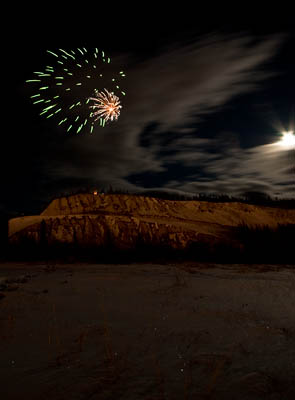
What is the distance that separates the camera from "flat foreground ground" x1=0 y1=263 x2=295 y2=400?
6.53 feet

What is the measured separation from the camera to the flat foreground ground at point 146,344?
78.3 inches

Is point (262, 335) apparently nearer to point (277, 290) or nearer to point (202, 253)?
point (277, 290)

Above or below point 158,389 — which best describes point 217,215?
above

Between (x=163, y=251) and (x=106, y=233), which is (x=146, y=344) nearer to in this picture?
(x=163, y=251)

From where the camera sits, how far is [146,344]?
272cm

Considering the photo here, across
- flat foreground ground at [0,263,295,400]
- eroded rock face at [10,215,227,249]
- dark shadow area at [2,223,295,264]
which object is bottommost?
flat foreground ground at [0,263,295,400]

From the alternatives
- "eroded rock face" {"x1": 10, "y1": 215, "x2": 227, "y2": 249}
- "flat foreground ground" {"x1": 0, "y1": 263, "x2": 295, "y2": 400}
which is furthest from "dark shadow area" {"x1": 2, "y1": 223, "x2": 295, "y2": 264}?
"flat foreground ground" {"x1": 0, "y1": 263, "x2": 295, "y2": 400}

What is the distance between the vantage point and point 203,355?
2465mm

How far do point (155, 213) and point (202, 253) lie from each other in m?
6.33

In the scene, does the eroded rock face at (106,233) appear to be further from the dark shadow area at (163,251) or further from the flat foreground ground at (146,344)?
the flat foreground ground at (146,344)

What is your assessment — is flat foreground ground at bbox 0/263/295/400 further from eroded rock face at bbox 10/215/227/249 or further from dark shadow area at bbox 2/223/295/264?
eroded rock face at bbox 10/215/227/249

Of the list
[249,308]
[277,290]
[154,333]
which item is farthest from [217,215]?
[154,333]

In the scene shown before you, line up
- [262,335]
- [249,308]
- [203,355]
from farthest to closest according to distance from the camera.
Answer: [249,308], [262,335], [203,355]

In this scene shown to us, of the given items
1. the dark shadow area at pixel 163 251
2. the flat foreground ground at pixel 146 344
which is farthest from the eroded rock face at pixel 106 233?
the flat foreground ground at pixel 146 344
